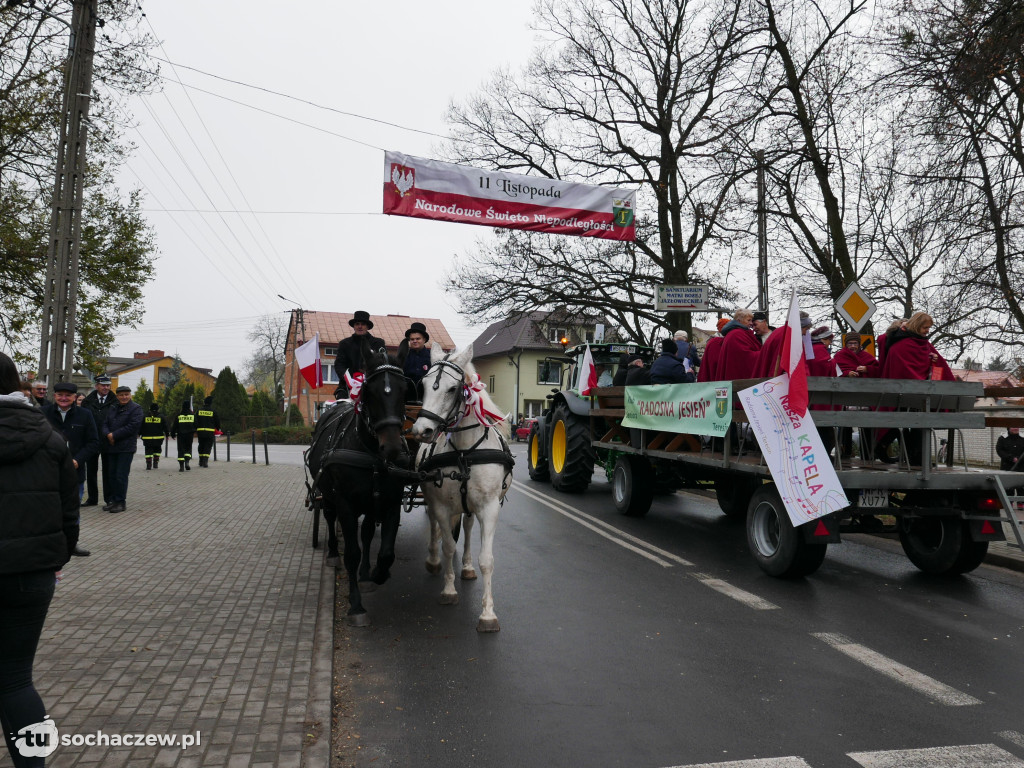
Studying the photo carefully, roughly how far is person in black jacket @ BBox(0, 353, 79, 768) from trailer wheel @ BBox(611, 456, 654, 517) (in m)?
8.32

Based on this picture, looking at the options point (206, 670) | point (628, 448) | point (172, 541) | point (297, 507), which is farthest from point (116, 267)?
point (206, 670)

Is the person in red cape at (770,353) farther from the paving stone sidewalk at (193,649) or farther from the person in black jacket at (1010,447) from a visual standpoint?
the person in black jacket at (1010,447)

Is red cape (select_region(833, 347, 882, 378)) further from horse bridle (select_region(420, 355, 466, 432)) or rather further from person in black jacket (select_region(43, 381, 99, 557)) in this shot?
person in black jacket (select_region(43, 381, 99, 557))

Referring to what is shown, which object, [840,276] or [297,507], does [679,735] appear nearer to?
[297,507]

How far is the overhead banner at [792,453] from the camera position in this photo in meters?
6.18

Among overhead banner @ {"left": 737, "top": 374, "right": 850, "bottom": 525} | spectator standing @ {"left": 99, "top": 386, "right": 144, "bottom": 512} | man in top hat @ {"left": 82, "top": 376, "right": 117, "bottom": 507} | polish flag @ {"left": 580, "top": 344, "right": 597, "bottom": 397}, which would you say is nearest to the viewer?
overhead banner @ {"left": 737, "top": 374, "right": 850, "bottom": 525}

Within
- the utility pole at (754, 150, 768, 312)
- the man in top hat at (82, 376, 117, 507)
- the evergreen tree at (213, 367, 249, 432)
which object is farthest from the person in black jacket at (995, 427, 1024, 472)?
the evergreen tree at (213, 367, 249, 432)

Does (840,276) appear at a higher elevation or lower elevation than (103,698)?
higher

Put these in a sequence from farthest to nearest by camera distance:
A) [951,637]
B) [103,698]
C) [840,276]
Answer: [840,276], [951,637], [103,698]

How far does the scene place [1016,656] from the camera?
4.79 m

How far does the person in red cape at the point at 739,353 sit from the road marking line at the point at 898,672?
351 cm

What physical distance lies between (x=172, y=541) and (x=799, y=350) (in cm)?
724

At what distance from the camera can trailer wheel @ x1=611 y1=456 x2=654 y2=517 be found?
10.4m

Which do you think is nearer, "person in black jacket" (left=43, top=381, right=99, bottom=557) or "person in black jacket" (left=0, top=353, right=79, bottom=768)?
"person in black jacket" (left=0, top=353, right=79, bottom=768)
